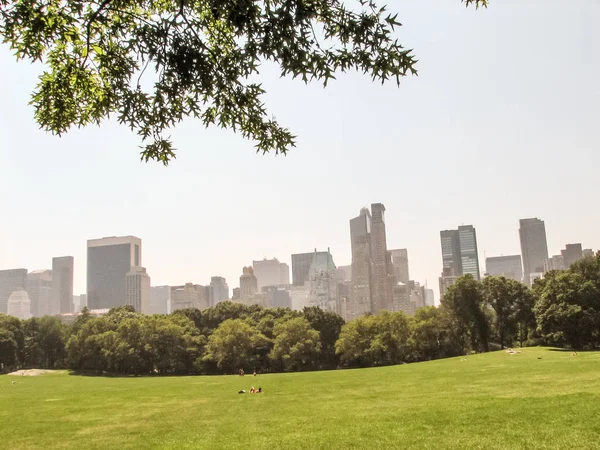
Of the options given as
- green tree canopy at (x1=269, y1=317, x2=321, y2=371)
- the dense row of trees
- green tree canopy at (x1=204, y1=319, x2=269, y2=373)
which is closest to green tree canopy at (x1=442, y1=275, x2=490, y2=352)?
the dense row of trees

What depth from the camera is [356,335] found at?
70562 millimetres

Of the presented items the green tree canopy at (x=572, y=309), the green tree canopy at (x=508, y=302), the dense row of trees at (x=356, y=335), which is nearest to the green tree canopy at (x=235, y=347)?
the dense row of trees at (x=356, y=335)

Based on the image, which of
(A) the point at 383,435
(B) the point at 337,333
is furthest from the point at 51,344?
(A) the point at 383,435

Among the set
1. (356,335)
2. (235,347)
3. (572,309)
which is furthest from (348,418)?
(235,347)

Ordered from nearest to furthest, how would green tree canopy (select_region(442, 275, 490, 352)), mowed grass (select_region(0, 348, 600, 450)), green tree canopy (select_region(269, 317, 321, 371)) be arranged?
mowed grass (select_region(0, 348, 600, 450)) < green tree canopy (select_region(269, 317, 321, 371)) < green tree canopy (select_region(442, 275, 490, 352))

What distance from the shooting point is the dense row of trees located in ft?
213

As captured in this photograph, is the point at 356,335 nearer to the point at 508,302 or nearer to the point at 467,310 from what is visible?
the point at 467,310

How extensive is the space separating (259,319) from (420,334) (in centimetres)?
2947

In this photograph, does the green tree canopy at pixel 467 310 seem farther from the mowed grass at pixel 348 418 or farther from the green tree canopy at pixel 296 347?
the mowed grass at pixel 348 418

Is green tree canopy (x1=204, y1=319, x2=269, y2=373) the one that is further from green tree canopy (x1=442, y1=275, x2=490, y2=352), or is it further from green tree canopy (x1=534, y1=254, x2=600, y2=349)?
green tree canopy (x1=534, y1=254, x2=600, y2=349)

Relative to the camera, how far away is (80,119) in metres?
7.89

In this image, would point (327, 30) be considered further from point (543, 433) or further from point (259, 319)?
point (259, 319)

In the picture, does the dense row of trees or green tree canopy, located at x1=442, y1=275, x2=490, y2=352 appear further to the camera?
green tree canopy, located at x1=442, y1=275, x2=490, y2=352

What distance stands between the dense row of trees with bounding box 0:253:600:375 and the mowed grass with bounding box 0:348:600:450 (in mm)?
36590
